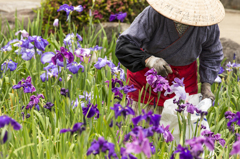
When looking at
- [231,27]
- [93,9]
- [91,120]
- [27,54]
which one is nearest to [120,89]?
[91,120]

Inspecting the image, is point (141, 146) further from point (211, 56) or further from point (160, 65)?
point (211, 56)

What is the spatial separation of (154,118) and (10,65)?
1576 millimetres

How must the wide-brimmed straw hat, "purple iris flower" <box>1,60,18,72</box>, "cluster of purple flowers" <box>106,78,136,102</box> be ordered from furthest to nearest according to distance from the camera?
"purple iris flower" <box>1,60,18,72</box>, the wide-brimmed straw hat, "cluster of purple flowers" <box>106,78,136,102</box>

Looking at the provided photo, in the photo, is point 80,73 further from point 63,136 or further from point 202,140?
point 202,140

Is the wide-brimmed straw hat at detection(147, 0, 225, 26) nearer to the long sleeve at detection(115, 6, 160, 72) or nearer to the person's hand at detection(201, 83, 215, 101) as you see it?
the long sleeve at detection(115, 6, 160, 72)

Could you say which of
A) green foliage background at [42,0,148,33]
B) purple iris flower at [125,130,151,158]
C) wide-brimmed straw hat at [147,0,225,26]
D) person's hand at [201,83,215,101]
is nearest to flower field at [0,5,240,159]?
purple iris flower at [125,130,151,158]

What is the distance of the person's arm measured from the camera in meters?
1.85

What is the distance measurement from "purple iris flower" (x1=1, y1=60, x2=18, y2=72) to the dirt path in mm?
3096

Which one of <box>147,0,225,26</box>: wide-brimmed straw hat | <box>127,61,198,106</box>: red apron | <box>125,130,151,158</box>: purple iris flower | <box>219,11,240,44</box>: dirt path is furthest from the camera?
<box>219,11,240,44</box>: dirt path

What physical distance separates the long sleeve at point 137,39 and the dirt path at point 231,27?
2.67m

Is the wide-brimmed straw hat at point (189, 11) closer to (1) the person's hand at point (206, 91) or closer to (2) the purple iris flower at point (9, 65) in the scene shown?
(1) the person's hand at point (206, 91)

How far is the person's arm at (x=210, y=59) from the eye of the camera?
1.85m

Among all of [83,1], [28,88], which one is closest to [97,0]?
[83,1]

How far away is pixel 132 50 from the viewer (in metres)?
1.70
